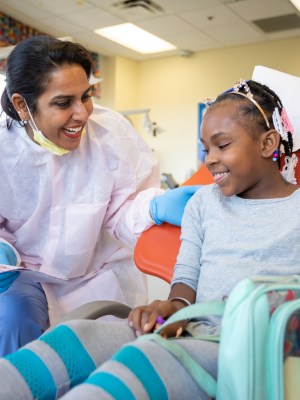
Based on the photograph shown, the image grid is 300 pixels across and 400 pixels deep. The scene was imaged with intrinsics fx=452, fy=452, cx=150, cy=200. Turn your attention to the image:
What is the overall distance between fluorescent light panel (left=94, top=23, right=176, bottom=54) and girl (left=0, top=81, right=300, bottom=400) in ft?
14.3

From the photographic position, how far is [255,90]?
3.32ft

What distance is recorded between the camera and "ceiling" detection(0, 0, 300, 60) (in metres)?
4.34

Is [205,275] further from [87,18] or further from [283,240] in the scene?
[87,18]

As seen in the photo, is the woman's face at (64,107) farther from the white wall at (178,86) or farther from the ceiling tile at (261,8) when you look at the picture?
the white wall at (178,86)

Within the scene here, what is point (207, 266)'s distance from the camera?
0.93m

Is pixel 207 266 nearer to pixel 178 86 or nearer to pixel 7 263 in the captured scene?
pixel 7 263

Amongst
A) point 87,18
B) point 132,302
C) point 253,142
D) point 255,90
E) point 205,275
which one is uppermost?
point 87,18

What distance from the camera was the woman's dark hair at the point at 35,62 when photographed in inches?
49.1

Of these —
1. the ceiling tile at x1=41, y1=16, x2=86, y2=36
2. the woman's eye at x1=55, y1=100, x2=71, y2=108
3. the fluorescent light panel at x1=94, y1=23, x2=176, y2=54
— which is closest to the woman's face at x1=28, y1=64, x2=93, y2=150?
the woman's eye at x1=55, y1=100, x2=71, y2=108

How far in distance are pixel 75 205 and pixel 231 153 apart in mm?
574

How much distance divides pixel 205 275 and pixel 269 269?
13 centimetres

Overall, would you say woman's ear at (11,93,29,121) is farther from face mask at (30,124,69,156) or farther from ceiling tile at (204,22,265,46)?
ceiling tile at (204,22,265,46)

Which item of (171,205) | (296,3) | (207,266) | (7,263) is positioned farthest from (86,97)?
(296,3)

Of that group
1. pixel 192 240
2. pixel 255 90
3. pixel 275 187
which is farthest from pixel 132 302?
pixel 255 90
